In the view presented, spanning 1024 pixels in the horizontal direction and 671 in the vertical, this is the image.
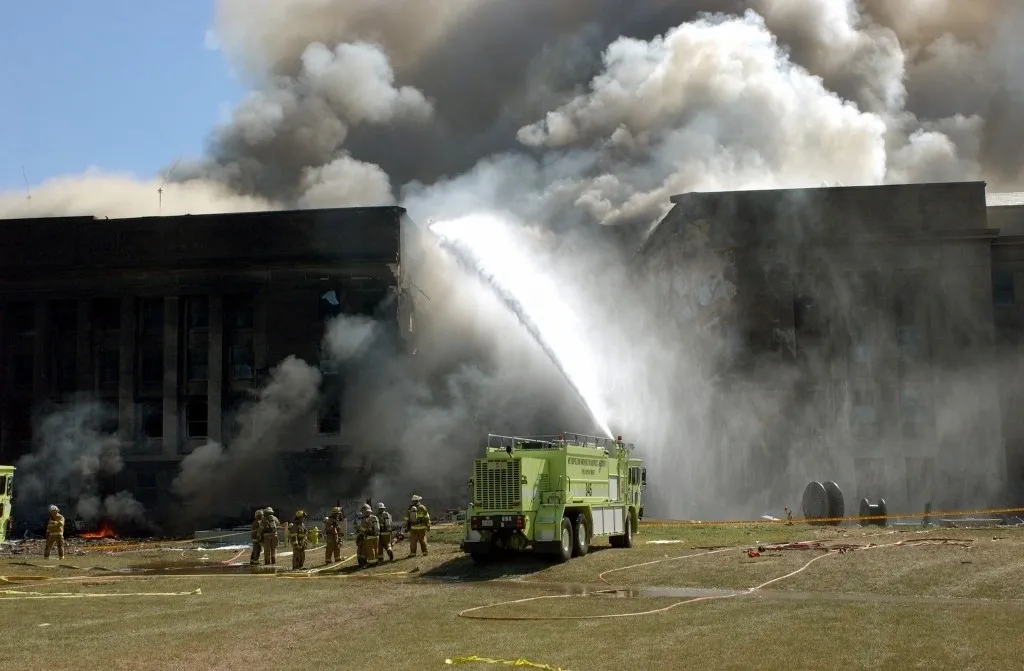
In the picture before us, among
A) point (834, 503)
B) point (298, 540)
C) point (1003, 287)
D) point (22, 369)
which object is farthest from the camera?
point (1003, 287)

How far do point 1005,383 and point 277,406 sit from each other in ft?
118

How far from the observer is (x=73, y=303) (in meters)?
54.2

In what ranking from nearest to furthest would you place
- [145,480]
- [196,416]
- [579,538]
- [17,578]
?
[17,578], [579,538], [145,480], [196,416]

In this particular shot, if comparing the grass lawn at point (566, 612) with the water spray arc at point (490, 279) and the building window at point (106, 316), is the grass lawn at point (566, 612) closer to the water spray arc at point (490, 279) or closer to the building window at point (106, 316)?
the water spray arc at point (490, 279)

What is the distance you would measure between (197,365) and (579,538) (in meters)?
35.9

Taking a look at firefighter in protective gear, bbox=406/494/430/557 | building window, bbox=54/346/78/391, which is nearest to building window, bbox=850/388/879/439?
firefighter in protective gear, bbox=406/494/430/557

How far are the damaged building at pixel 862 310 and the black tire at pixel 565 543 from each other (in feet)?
104

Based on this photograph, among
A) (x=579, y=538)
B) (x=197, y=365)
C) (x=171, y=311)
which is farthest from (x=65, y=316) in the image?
(x=579, y=538)

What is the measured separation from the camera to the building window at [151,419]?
53.5 meters

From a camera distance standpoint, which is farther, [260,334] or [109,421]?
[109,421]

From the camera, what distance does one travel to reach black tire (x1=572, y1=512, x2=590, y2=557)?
2294 centimetres

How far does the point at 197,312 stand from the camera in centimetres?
5453

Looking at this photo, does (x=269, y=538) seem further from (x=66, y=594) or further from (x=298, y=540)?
(x=66, y=594)

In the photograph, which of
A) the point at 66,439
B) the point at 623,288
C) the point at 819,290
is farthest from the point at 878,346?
the point at 66,439
